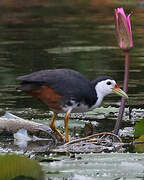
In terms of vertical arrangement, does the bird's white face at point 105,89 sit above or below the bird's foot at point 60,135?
above

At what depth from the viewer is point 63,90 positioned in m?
7.14

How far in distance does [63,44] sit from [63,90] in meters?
8.93

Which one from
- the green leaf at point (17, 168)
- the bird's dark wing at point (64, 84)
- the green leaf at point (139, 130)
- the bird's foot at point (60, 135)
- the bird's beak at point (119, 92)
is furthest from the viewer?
the bird's beak at point (119, 92)

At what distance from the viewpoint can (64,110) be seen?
7.27 meters

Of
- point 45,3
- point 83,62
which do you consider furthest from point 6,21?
point 83,62

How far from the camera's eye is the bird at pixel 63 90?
7.05 metres

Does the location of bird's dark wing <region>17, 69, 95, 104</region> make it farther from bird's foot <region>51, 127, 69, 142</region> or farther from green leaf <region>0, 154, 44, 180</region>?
green leaf <region>0, 154, 44, 180</region>

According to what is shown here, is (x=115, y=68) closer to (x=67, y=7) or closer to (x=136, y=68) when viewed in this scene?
(x=136, y=68)

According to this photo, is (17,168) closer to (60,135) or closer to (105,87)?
(60,135)

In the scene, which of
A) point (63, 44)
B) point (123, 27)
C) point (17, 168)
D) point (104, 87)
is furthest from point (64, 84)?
point (63, 44)

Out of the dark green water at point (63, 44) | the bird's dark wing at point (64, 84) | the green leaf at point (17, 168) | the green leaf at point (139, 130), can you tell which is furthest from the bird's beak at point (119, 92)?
the green leaf at point (17, 168)

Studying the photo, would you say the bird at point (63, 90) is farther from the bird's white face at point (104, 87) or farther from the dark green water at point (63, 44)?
the dark green water at point (63, 44)

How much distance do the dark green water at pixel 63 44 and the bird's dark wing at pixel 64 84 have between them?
62.9 inches

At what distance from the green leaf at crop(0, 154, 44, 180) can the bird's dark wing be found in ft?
7.16
